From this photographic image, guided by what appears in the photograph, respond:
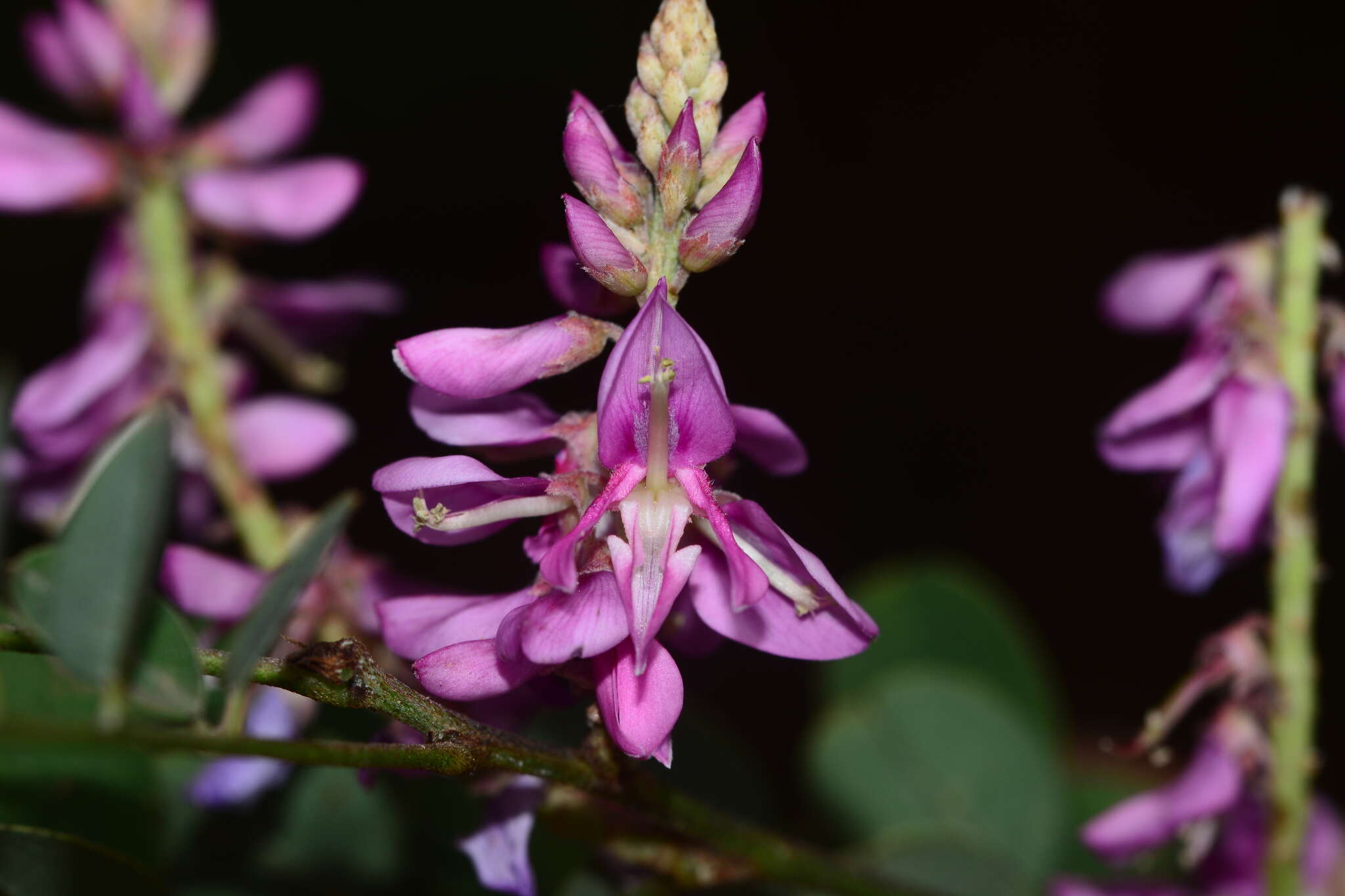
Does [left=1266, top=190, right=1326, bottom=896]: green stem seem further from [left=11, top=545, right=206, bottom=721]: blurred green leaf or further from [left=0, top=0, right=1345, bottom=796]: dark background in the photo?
[left=0, top=0, right=1345, bottom=796]: dark background

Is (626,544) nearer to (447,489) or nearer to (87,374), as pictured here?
(447,489)

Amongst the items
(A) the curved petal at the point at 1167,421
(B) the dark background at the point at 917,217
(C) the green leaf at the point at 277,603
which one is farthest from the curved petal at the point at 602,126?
(B) the dark background at the point at 917,217

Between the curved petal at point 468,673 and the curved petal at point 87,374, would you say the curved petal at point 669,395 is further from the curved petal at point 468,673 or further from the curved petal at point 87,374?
the curved petal at point 87,374

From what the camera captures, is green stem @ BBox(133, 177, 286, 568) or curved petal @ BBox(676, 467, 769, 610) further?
green stem @ BBox(133, 177, 286, 568)

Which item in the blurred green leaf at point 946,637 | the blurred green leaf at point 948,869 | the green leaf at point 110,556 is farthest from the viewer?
the blurred green leaf at point 946,637

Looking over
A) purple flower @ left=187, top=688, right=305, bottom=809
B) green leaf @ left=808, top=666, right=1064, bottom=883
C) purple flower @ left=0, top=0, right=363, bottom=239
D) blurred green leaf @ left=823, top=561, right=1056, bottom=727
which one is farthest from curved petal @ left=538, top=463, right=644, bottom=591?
blurred green leaf @ left=823, top=561, right=1056, bottom=727

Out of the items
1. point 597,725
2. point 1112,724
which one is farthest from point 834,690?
point 597,725
